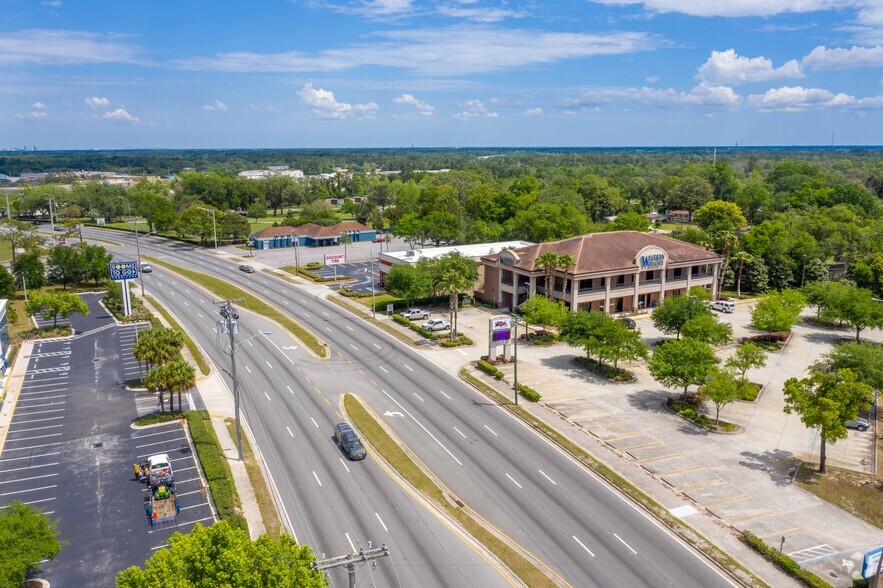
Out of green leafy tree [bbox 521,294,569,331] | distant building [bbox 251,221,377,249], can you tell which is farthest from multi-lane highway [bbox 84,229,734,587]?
distant building [bbox 251,221,377,249]

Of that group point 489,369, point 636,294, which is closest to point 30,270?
point 489,369

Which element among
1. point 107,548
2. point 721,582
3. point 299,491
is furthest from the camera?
point 299,491

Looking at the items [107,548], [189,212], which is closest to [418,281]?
[107,548]

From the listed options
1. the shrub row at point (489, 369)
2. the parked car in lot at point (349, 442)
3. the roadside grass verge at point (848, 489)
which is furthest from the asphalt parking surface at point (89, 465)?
the roadside grass verge at point (848, 489)

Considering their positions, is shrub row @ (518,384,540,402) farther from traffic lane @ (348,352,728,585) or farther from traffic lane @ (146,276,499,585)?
traffic lane @ (146,276,499,585)

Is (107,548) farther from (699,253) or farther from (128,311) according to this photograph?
(699,253)

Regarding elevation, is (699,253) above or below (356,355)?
above
